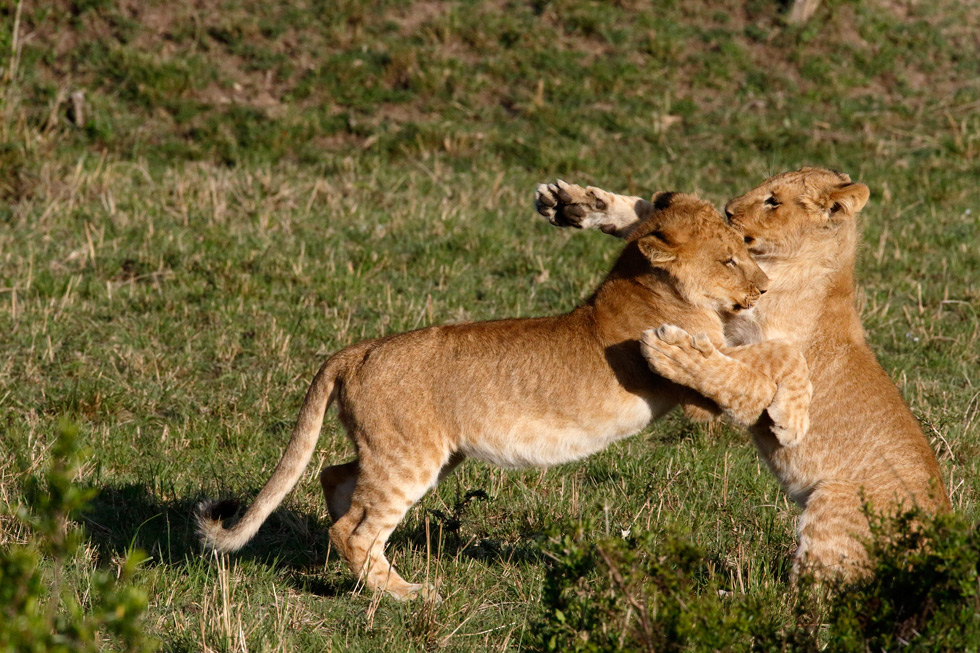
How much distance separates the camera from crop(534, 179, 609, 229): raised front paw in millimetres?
5340

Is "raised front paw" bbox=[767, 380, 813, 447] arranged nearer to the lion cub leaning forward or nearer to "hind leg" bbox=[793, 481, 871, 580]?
the lion cub leaning forward

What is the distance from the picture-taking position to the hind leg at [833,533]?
174 inches

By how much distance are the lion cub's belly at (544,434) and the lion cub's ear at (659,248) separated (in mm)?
552

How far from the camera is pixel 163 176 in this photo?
10266mm

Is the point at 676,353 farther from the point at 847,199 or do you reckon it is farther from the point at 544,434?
the point at 847,199

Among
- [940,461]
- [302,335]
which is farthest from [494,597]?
[302,335]

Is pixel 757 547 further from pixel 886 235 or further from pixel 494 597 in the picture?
pixel 886 235

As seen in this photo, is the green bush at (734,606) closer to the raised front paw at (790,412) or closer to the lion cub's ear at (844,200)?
the raised front paw at (790,412)

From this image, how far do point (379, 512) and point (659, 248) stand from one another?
4.89 feet

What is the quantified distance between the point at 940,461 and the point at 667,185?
5498 mm

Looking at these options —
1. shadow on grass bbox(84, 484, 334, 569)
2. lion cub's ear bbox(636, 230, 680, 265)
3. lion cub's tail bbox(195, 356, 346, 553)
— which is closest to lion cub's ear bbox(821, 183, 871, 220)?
lion cub's ear bbox(636, 230, 680, 265)

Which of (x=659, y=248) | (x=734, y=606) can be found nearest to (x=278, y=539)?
(x=659, y=248)

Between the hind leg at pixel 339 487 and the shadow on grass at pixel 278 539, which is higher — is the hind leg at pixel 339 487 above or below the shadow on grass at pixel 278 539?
above

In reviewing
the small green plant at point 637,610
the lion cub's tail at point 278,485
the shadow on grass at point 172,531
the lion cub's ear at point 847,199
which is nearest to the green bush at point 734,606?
the small green plant at point 637,610
